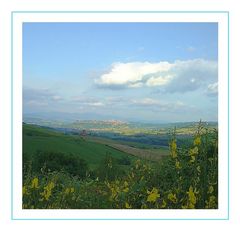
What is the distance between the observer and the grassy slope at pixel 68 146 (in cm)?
431

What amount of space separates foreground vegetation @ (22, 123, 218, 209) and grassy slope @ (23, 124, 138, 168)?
0.09m

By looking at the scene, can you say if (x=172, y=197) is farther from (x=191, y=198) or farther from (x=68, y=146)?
(x=68, y=146)

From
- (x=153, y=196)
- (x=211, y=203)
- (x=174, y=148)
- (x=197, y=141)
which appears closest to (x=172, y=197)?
(x=153, y=196)

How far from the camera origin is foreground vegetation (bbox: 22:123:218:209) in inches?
149

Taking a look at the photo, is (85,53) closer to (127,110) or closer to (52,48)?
(52,48)

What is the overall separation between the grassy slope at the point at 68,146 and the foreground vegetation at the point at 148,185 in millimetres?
88

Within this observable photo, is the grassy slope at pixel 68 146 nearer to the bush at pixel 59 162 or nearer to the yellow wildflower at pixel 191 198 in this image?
the bush at pixel 59 162

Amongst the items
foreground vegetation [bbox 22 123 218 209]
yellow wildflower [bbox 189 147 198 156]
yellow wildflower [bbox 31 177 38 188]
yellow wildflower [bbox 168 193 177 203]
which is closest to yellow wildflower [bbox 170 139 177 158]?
foreground vegetation [bbox 22 123 218 209]

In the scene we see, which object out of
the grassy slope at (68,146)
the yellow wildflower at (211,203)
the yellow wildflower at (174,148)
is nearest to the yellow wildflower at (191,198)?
the yellow wildflower at (211,203)

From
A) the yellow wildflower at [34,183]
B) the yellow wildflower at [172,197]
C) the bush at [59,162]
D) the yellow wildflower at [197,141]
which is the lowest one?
the yellow wildflower at [172,197]
